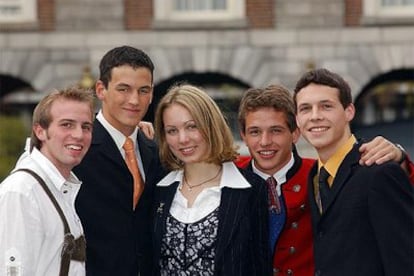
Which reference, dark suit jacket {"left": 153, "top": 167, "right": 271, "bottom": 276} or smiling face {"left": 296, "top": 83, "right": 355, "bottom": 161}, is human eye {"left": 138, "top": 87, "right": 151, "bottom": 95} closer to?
dark suit jacket {"left": 153, "top": 167, "right": 271, "bottom": 276}

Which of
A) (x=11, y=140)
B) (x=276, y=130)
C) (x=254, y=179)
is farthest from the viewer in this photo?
(x=11, y=140)

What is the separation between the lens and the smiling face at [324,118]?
4648 mm

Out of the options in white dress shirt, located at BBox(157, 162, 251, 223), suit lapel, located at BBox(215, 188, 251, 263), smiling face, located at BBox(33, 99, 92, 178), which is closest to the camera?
smiling face, located at BBox(33, 99, 92, 178)

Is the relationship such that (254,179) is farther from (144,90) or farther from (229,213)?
(144,90)

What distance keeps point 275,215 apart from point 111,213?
0.87 metres

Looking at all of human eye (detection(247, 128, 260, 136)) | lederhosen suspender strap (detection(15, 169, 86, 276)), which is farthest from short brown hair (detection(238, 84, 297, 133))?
lederhosen suspender strap (detection(15, 169, 86, 276))

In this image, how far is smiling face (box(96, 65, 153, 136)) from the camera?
5.27 metres

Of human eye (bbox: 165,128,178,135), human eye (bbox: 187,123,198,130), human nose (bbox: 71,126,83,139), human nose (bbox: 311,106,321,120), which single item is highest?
human nose (bbox: 311,106,321,120)

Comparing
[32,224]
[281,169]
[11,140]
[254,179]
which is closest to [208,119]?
[254,179]

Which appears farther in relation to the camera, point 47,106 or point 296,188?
point 296,188

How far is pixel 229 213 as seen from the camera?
15.9 feet

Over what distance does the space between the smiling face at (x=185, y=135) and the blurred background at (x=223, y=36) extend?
1076cm

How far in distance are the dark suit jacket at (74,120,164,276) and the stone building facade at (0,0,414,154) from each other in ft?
35.0

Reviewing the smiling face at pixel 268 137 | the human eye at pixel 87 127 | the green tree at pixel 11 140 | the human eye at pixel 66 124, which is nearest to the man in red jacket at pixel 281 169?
the smiling face at pixel 268 137
